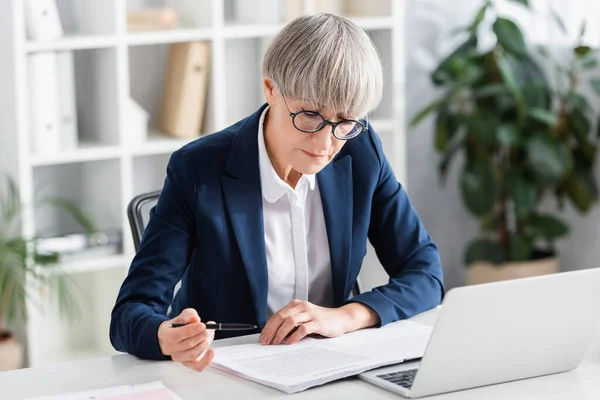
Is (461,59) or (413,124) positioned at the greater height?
(461,59)

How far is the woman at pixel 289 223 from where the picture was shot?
1599 millimetres

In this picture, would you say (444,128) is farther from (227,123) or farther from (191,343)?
(191,343)

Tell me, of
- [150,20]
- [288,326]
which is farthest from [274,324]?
[150,20]

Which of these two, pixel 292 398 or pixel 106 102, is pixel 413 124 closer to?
pixel 106 102

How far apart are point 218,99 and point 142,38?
34 centimetres

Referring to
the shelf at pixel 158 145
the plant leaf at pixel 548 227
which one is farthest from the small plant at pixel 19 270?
the plant leaf at pixel 548 227

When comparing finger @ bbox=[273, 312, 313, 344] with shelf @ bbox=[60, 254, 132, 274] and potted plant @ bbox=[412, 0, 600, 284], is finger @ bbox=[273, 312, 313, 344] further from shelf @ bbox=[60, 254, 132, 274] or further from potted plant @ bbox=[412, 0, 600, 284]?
potted plant @ bbox=[412, 0, 600, 284]

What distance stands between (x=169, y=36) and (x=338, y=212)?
155cm

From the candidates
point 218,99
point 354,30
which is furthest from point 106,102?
point 354,30

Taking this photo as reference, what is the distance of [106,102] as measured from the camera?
3.23 m

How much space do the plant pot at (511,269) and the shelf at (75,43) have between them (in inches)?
71.2

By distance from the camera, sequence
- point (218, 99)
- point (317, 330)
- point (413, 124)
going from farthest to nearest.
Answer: point (413, 124) < point (218, 99) < point (317, 330)

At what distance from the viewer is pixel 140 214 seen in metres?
1.95

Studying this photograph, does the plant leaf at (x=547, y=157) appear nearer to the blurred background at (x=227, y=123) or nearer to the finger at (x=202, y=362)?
the blurred background at (x=227, y=123)
